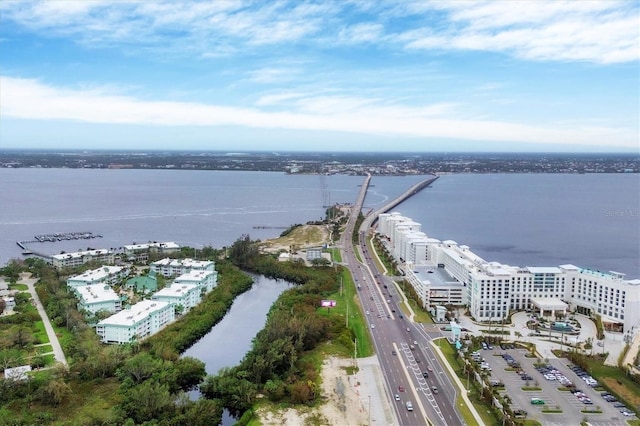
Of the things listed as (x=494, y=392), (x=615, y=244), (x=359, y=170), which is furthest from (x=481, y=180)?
(x=494, y=392)

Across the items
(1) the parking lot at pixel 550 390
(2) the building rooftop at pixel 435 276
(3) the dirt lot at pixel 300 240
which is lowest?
(1) the parking lot at pixel 550 390

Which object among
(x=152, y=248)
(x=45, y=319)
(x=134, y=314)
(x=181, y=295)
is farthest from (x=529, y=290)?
(x=152, y=248)

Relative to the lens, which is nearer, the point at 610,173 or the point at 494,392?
the point at 494,392

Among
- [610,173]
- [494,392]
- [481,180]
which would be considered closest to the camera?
[494,392]

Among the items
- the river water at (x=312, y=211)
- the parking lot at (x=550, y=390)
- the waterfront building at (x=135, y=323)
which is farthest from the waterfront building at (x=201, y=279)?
the parking lot at (x=550, y=390)

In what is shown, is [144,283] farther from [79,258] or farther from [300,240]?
[300,240]

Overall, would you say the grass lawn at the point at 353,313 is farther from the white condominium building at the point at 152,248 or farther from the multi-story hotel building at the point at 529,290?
the white condominium building at the point at 152,248

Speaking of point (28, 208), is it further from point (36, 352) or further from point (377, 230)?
point (36, 352)
